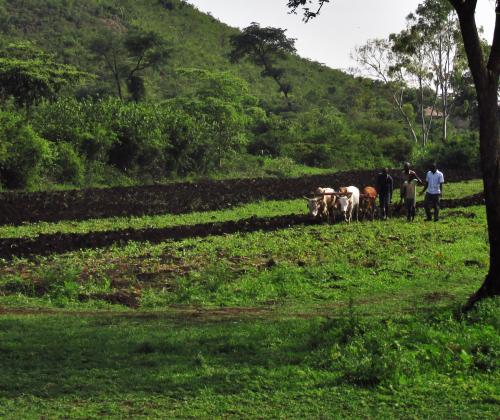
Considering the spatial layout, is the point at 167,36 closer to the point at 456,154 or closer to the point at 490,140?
the point at 456,154

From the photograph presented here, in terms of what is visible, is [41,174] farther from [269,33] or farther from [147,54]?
[269,33]

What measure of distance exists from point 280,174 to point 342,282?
3212cm

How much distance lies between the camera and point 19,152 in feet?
103

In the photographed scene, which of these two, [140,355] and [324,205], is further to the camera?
[324,205]

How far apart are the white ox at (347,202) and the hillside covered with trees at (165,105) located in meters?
7.26

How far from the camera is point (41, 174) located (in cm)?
3381

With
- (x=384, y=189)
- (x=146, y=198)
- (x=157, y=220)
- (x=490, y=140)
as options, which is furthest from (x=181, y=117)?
(x=490, y=140)

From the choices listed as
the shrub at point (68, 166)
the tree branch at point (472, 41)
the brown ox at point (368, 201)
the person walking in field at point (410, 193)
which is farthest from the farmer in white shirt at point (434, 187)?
the shrub at point (68, 166)

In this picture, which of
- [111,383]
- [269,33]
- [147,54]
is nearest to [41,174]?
[147,54]

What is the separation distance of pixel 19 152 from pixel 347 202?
15.2 metres

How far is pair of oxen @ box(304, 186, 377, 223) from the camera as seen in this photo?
2202cm

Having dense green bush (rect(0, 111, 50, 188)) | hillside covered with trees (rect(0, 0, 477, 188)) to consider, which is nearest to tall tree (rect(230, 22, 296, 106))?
hillside covered with trees (rect(0, 0, 477, 188))

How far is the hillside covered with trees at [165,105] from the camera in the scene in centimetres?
3588

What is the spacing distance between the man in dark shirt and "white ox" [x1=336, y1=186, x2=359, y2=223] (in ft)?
2.52
